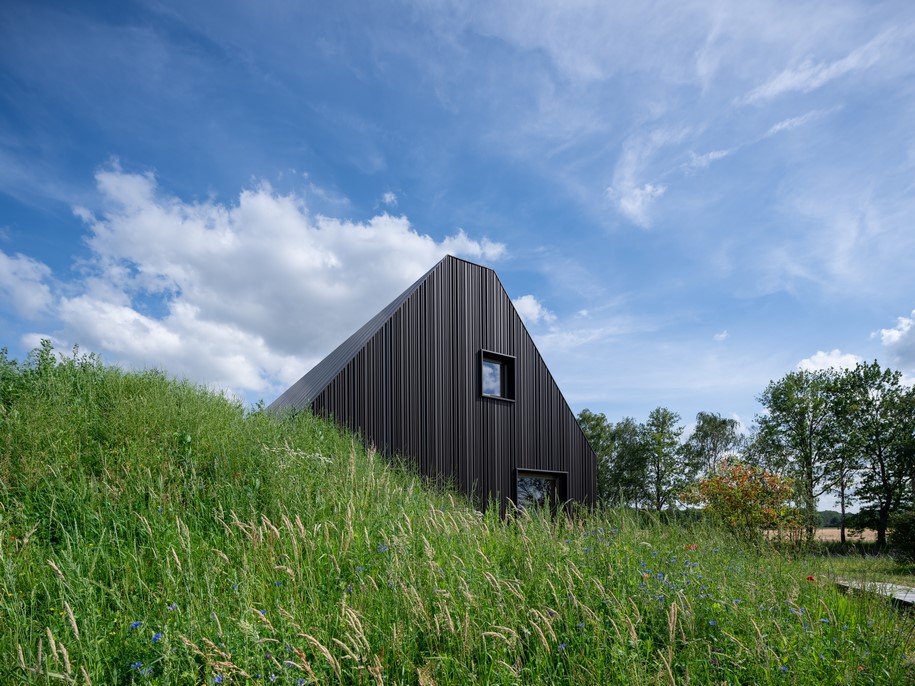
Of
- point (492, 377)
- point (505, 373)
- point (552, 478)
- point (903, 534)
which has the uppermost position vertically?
point (505, 373)

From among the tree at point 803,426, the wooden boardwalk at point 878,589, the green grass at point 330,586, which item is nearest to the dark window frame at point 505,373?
the green grass at point 330,586

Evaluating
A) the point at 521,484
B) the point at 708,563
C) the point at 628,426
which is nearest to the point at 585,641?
the point at 708,563

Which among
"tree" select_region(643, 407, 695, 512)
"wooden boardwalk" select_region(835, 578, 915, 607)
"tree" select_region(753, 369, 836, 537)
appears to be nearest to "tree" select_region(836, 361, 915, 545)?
"tree" select_region(753, 369, 836, 537)

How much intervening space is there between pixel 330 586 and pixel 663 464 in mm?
36439

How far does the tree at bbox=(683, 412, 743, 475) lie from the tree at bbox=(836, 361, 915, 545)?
8114mm

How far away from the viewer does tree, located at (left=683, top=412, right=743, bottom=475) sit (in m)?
37.6

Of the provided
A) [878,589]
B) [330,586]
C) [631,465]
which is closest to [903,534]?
[878,589]

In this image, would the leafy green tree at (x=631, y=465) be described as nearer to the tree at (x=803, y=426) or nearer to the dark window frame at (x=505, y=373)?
the tree at (x=803, y=426)

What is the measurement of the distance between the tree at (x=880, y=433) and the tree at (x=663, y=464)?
378 inches

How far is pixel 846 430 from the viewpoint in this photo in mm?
29922

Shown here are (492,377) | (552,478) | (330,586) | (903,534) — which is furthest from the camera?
(903,534)

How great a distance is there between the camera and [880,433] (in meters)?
29.2

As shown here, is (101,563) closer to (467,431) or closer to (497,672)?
(497,672)

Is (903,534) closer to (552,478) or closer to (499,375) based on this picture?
(552,478)
